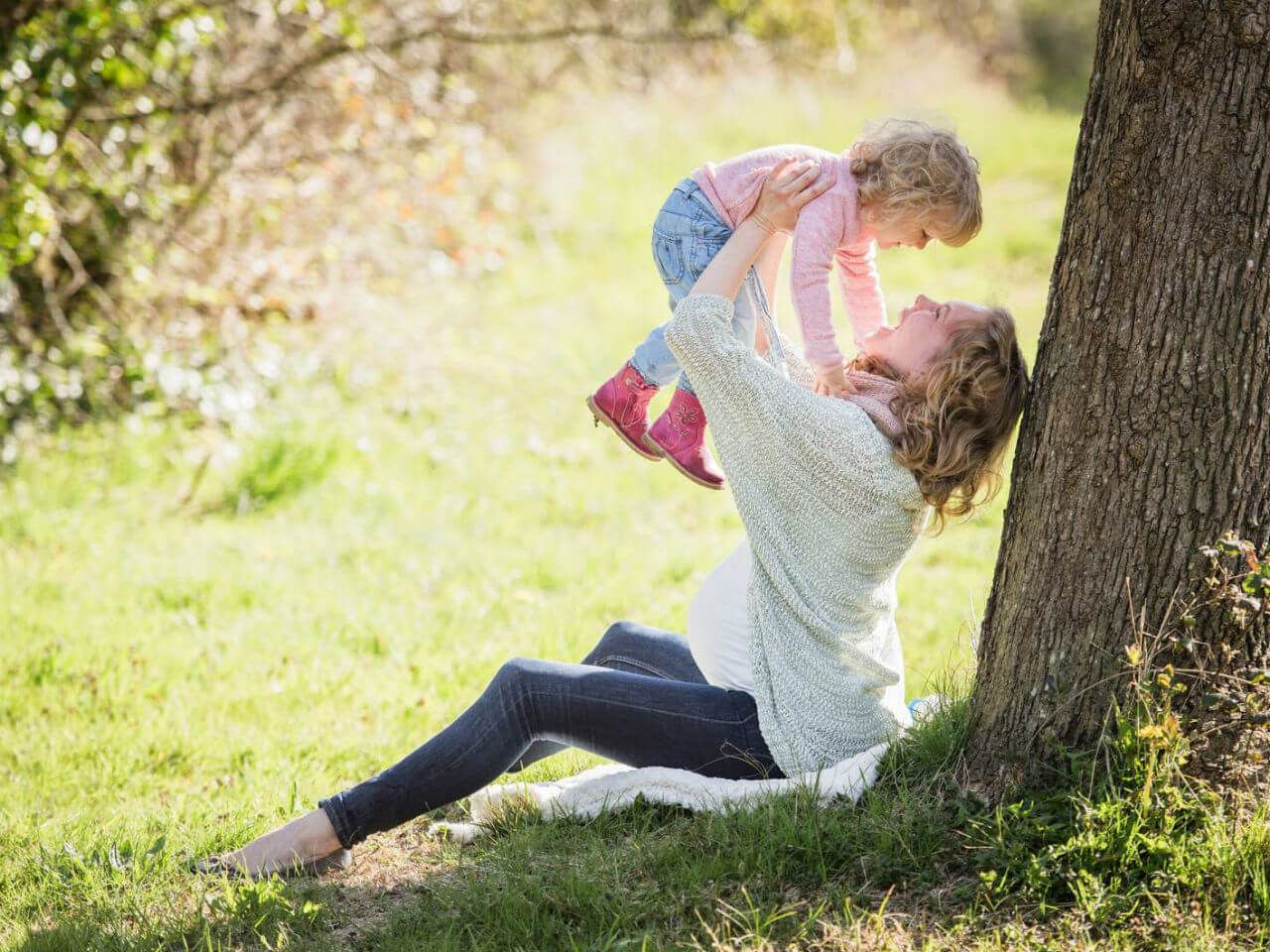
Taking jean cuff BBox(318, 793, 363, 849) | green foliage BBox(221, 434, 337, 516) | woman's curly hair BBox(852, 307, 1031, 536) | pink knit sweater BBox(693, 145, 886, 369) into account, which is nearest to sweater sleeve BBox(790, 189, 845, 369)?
pink knit sweater BBox(693, 145, 886, 369)

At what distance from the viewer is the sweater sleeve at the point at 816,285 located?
2887mm

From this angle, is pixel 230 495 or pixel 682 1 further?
pixel 682 1

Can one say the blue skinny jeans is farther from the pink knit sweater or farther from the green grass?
the pink knit sweater

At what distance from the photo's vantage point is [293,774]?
3666mm

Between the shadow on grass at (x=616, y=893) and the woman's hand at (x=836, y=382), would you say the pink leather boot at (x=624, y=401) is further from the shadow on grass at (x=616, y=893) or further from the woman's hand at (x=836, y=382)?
the shadow on grass at (x=616, y=893)

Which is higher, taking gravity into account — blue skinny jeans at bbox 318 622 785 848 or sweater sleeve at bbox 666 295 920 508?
sweater sleeve at bbox 666 295 920 508

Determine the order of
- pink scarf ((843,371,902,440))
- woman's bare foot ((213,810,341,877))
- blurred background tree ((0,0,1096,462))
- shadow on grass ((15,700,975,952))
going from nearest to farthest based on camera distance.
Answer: shadow on grass ((15,700,975,952))
pink scarf ((843,371,902,440))
woman's bare foot ((213,810,341,877))
blurred background tree ((0,0,1096,462))

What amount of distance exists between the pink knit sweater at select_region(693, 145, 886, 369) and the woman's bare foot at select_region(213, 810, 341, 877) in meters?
1.62

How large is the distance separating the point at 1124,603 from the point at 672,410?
1282mm

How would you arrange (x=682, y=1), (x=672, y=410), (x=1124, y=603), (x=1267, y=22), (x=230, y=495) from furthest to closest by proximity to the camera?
1. (x=682, y=1)
2. (x=230, y=495)
3. (x=672, y=410)
4. (x=1124, y=603)
5. (x=1267, y=22)

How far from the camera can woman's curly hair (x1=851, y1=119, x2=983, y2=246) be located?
112 inches

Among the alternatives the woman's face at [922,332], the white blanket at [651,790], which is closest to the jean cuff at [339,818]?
the white blanket at [651,790]

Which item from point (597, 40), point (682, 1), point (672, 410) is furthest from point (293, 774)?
point (682, 1)

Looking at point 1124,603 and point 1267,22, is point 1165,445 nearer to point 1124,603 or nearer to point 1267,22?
point 1124,603
